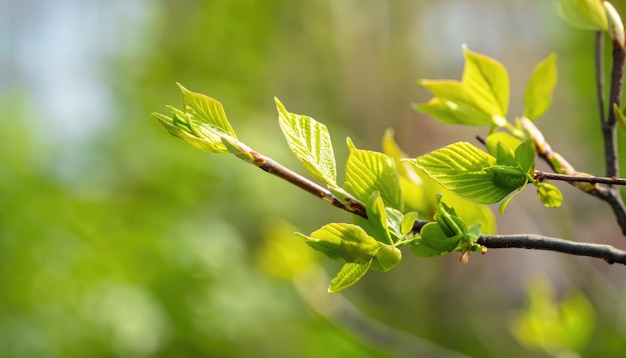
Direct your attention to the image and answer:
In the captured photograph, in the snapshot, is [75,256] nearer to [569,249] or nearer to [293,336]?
[293,336]

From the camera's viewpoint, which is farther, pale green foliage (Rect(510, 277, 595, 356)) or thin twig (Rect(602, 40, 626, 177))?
pale green foliage (Rect(510, 277, 595, 356))

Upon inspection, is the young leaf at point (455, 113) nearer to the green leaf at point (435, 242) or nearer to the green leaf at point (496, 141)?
the green leaf at point (496, 141)

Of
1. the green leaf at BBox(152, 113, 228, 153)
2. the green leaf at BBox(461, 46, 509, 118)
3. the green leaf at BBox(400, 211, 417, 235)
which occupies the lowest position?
the green leaf at BBox(400, 211, 417, 235)

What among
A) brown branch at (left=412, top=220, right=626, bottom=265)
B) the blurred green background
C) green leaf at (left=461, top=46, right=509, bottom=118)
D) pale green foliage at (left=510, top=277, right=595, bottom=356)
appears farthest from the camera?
the blurred green background

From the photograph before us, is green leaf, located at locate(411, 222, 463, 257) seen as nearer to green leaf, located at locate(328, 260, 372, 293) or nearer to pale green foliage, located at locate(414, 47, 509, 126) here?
green leaf, located at locate(328, 260, 372, 293)

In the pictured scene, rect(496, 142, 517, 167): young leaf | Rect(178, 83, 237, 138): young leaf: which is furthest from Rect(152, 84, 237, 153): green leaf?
Rect(496, 142, 517, 167): young leaf

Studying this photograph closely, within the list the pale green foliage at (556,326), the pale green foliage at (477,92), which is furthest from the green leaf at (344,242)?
the pale green foliage at (556,326)
